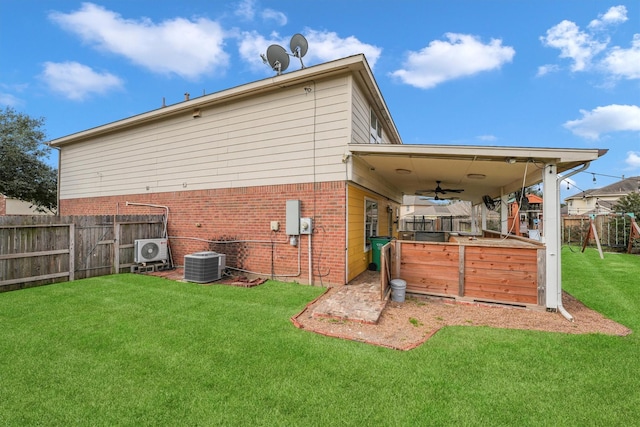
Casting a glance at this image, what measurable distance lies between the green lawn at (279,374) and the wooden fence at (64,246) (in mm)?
2046

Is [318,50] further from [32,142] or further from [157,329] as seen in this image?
[32,142]

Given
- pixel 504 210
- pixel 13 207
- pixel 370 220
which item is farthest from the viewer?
pixel 13 207

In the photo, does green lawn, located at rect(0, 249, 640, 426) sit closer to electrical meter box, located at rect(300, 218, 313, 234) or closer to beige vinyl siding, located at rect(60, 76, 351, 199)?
electrical meter box, located at rect(300, 218, 313, 234)

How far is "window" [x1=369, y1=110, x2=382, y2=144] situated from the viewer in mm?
8461

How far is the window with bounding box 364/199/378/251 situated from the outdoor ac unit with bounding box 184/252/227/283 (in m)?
4.26

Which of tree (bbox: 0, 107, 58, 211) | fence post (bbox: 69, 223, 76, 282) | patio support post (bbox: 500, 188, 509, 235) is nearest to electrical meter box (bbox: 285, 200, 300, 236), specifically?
fence post (bbox: 69, 223, 76, 282)

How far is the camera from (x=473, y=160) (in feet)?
18.7

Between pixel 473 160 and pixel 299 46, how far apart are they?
567 centimetres

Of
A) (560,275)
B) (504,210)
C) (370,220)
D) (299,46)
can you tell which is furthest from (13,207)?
(560,275)

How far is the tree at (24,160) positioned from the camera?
15.0 m

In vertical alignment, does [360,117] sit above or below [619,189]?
below

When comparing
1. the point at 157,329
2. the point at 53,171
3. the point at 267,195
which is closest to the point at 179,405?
the point at 157,329

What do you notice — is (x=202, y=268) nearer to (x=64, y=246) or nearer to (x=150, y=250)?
(x=150, y=250)

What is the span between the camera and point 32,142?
15.9 m
